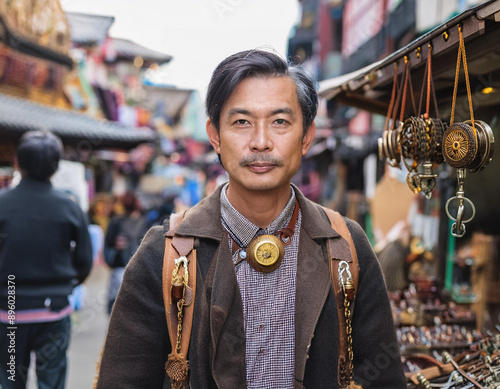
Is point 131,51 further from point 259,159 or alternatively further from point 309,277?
point 309,277

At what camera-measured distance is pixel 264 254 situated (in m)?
1.94

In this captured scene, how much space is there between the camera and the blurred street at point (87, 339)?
5.33 m

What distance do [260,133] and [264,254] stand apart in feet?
1.62

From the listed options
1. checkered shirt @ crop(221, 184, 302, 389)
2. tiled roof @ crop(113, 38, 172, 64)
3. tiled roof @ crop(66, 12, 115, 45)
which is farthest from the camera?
tiled roof @ crop(113, 38, 172, 64)

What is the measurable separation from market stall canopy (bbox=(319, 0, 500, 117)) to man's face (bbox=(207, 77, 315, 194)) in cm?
64

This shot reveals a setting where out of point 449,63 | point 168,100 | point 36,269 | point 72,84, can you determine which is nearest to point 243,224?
point 449,63

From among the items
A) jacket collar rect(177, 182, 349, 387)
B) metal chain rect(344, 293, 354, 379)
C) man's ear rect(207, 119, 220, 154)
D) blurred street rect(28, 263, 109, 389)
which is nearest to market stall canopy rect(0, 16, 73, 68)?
blurred street rect(28, 263, 109, 389)

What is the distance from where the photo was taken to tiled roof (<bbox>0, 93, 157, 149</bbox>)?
758 centimetres

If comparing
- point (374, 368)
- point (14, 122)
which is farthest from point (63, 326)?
point (14, 122)

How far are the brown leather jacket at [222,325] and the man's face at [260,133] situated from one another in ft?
0.87

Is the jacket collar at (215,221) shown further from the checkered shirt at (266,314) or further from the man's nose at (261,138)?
the man's nose at (261,138)

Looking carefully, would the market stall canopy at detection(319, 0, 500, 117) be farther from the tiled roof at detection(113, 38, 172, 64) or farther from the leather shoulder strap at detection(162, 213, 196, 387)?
the tiled roof at detection(113, 38, 172, 64)

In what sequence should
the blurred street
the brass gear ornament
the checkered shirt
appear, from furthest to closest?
the blurred street, the checkered shirt, the brass gear ornament

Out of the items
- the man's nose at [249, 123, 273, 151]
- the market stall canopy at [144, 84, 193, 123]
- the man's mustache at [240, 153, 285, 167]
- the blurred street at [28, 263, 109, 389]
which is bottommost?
the blurred street at [28, 263, 109, 389]
